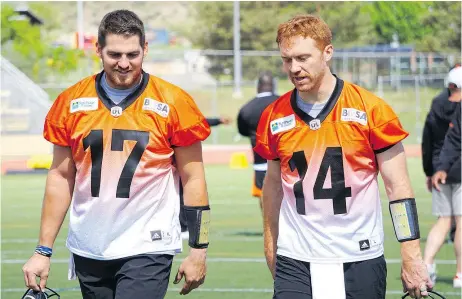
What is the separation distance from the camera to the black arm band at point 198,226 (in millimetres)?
6094

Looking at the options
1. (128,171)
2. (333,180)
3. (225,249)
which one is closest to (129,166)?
(128,171)

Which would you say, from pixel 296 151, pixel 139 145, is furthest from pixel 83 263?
pixel 296 151

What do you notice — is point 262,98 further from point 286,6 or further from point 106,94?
point 286,6

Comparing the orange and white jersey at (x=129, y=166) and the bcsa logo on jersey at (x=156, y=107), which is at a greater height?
the bcsa logo on jersey at (x=156, y=107)

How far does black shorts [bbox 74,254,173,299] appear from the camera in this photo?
5.83m

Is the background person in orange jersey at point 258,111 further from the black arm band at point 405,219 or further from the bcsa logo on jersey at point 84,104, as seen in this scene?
the black arm band at point 405,219

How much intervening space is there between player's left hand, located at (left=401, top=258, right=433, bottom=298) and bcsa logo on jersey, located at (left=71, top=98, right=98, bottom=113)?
5.94 ft

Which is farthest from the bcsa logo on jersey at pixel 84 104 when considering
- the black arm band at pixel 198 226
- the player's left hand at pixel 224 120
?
the player's left hand at pixel 224 120

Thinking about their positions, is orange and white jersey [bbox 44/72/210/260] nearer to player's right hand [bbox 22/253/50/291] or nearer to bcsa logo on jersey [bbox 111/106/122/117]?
bcsa logo on jersey [bbox 111/106/122/117]

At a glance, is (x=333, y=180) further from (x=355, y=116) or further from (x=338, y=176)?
(x=355, y=116)

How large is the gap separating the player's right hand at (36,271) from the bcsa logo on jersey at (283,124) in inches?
55.1

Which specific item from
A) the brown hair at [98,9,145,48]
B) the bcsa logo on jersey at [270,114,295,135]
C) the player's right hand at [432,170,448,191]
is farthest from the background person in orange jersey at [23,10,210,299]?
the player's right hand at [432,170,448,191]

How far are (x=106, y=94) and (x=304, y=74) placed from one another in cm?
106

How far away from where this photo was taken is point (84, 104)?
20.0ft
